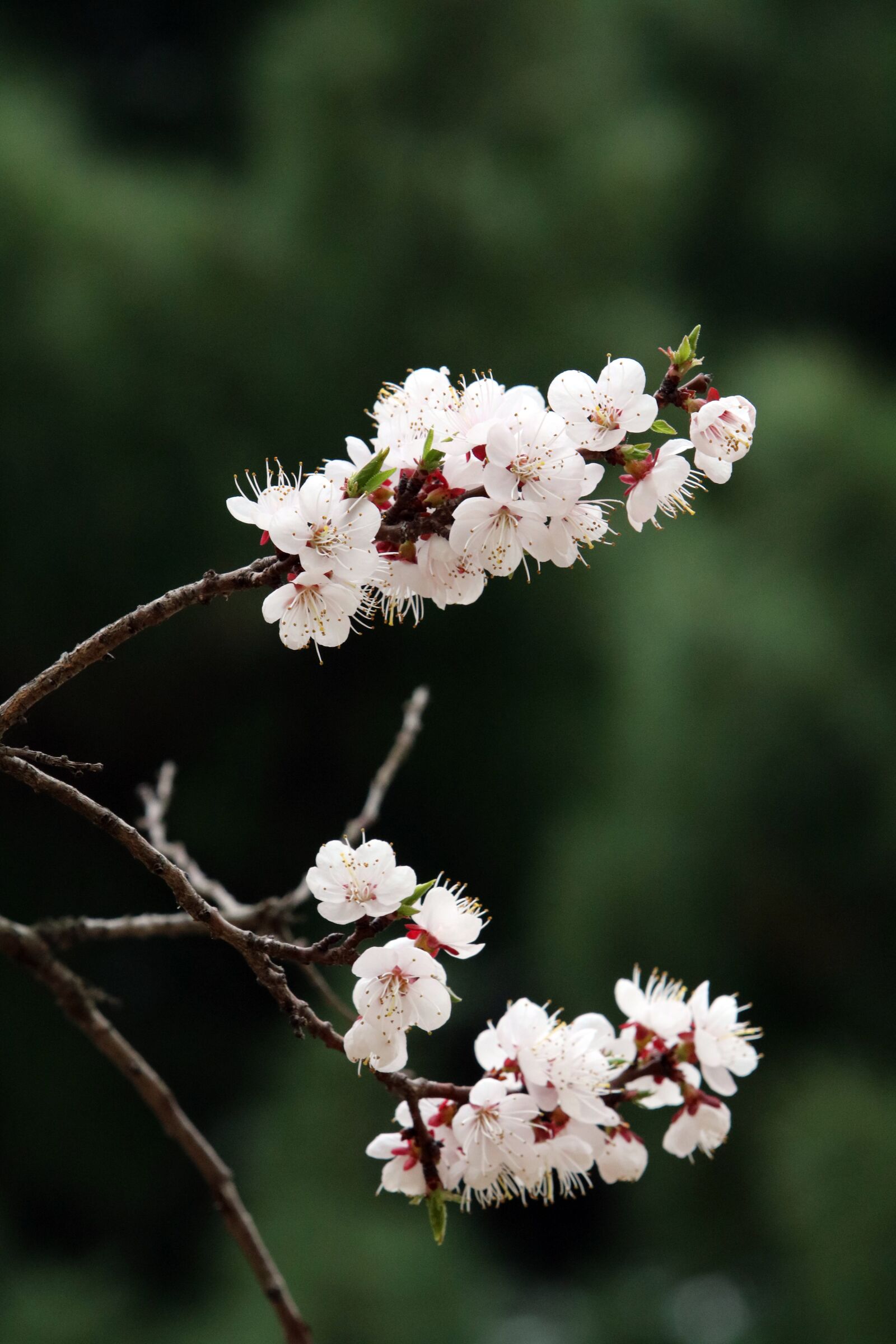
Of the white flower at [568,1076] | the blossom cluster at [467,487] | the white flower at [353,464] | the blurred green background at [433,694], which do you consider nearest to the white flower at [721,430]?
the blossom cluster at [467,487]

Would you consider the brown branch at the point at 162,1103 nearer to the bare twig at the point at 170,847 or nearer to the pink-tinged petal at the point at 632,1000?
the bare twig at the point at 170,847

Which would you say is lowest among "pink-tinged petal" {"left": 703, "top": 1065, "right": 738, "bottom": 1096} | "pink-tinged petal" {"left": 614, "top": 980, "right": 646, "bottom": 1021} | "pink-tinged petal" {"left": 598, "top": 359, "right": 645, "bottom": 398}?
"pink-tinged petal" {"left": 703, "top": 1065, "right": 738, "bottom": 1096}

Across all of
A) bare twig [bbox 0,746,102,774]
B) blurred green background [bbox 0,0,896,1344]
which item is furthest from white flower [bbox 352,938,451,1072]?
blurred green background [bbox 0,0,896,1344]

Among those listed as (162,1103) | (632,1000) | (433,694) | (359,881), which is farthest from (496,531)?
(433,694)

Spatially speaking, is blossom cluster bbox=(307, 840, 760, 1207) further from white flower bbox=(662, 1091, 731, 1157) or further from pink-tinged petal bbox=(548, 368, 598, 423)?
pink-tinged petal bbox=(548, 368, 598, 423)

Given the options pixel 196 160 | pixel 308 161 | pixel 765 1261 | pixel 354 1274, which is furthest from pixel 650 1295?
pixel 196 160
